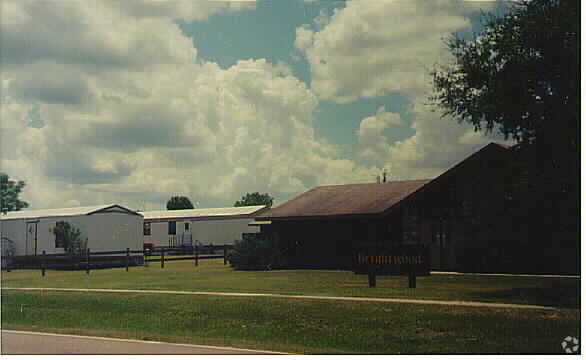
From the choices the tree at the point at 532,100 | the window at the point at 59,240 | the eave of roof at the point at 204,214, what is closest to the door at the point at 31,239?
the window at the point at 59,240

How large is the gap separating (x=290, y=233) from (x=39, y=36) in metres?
8.44

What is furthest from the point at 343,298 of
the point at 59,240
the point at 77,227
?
the point at 59,240

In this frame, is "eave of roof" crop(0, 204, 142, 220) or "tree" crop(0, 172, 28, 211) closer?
"eave of roof" crop(0, 204, 142, 220)

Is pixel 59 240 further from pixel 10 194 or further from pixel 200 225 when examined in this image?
pixel 200 225

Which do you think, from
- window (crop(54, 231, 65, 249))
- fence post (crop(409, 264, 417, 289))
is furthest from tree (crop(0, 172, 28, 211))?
fence post (crop(409, 264, 417, 289))

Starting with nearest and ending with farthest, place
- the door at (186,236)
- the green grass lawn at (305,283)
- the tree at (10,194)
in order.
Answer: the green grass lawn at (305,283) < the tree at (10,194) < the door at (186,236)

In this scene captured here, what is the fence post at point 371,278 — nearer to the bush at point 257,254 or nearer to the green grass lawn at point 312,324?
the green grass lawn at point 312,324

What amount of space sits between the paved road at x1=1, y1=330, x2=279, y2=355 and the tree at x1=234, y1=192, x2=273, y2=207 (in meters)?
4.99

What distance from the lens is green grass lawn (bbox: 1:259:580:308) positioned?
15969 mm

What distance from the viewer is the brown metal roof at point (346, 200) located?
17.7 metres

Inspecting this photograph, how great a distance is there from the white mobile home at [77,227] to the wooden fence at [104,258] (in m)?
0.19

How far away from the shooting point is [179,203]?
19.9m

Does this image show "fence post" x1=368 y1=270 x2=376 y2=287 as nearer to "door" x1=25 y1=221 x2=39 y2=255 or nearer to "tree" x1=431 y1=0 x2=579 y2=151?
"tree" x1=431 y1=0 x2=579 y2=151

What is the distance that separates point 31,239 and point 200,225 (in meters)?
5.55
